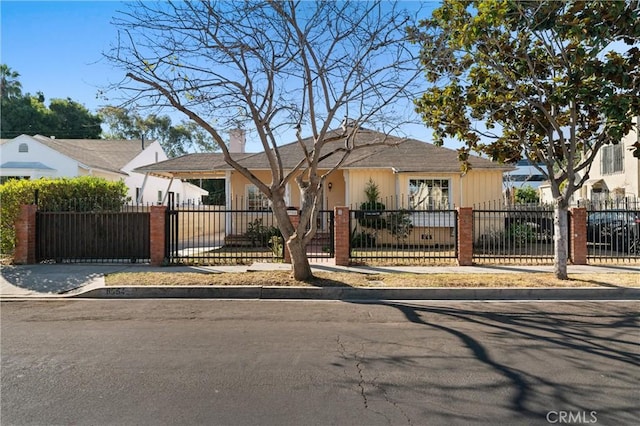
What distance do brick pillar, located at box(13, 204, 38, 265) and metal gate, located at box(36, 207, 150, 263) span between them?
0.24m

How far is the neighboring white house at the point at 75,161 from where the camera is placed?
77.5 ft

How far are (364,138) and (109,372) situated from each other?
50.6ft

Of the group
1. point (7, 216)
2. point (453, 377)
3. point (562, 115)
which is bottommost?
point (453, 377)

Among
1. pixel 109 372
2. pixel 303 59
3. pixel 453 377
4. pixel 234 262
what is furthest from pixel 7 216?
pixel 453 377

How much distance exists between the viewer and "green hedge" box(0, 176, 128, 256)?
1284 centimetres

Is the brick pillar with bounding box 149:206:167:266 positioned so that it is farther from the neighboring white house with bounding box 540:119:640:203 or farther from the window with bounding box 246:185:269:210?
the neighboring white house with bounding box 540:119:640:203

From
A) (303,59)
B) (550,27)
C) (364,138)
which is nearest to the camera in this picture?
(550,27)

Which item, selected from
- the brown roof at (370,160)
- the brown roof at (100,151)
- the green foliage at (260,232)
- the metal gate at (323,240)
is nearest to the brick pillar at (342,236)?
the metal gate at (323,240)

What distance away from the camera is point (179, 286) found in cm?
948

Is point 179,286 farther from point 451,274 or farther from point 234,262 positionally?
point 451,274

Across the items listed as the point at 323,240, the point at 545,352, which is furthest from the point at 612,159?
the point at 545,352

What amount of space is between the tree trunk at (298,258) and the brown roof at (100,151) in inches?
729

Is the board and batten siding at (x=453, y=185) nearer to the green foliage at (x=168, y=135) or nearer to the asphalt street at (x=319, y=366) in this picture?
the asphalt street at (x=319, y=366)

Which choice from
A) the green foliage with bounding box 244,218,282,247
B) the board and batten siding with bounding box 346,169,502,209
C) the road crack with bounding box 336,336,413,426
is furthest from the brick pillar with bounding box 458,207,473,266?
the road crack with bounding box 336,336,413,426
